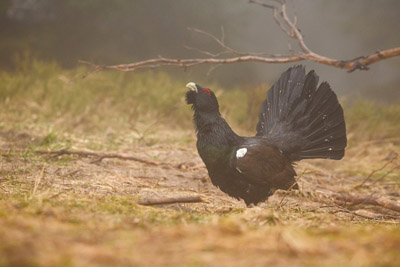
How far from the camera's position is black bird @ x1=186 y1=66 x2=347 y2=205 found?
2.53 meters

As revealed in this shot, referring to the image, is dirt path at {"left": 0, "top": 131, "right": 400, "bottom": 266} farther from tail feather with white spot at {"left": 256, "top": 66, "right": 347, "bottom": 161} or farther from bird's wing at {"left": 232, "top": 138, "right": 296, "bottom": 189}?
tail feather with white spot at {"left": 256, "top": 66, "right": 347, "bottom": 161}

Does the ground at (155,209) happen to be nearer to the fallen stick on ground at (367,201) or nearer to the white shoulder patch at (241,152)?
the fallen stick on ground at (367,201)

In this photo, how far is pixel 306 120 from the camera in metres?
3.00

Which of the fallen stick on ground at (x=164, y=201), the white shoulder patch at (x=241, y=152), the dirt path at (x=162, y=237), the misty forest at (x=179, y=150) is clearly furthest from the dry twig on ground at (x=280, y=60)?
the fallen stick on ground at (x=164, y=201)

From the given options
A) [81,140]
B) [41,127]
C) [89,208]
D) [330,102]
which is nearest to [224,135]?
[330,102]

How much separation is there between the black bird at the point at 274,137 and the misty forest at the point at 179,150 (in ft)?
0.04

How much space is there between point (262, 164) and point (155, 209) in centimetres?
111

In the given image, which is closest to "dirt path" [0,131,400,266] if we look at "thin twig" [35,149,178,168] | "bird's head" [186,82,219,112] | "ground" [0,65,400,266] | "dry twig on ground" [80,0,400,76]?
"ground" [0,65,400,266]

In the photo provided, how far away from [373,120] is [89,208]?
6.04 m

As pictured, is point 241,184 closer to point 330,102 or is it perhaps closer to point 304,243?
point 330,102

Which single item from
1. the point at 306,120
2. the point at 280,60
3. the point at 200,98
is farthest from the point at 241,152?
the point at 280,60

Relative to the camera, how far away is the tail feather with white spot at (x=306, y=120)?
2.88m

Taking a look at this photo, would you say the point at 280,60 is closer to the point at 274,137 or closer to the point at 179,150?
the point at 274,137

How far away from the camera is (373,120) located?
250 inches
